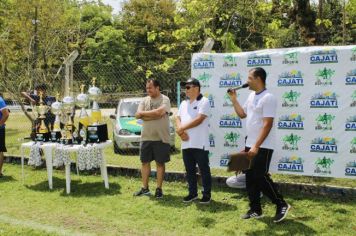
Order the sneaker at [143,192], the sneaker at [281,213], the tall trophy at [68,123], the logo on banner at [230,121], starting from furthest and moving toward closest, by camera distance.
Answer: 1. the tall trophy at [68,123]
2. the logo on banner at [230,121]
3. the sneaker at [143,192]
4. the sneaker at [281,213]

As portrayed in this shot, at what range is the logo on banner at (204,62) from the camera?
7.42 meters

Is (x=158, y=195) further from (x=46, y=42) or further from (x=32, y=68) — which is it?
(x=46, y=42)

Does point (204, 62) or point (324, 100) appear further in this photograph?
point (204, 62)

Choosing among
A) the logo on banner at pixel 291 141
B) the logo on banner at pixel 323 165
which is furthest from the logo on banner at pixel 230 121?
the logo on banner at pixel 323 165

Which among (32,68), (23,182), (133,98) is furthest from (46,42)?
(23,182)

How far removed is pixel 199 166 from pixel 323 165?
6.16 feet

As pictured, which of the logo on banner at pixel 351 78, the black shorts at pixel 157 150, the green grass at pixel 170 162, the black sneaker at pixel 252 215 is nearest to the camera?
the black sneaker at pixel 252 215

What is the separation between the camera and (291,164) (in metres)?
6.86

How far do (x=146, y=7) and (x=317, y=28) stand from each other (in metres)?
26.5

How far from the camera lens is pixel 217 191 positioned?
7.23m

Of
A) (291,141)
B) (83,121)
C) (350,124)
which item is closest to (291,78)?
(291,141)

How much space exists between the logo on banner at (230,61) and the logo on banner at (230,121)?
0.83 meters

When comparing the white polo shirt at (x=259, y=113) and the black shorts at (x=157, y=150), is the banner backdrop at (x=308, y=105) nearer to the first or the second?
the black shorts at (x=157, y=150)

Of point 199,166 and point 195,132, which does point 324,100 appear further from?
point 199,166
